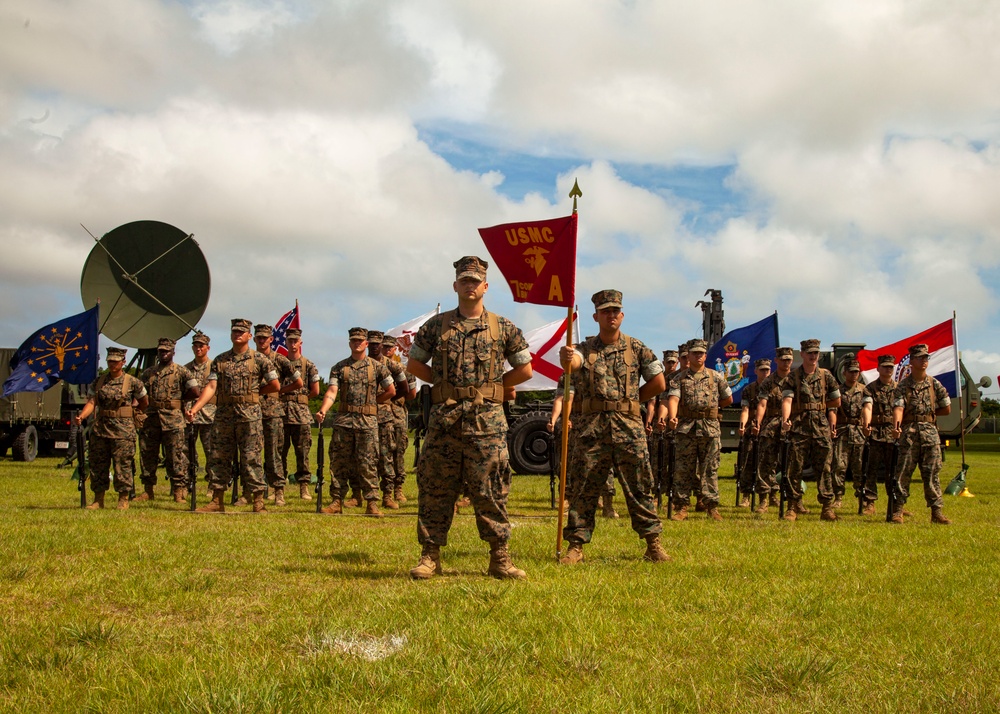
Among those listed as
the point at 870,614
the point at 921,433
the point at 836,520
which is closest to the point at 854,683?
the point at 870,614

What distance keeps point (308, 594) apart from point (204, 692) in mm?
2173

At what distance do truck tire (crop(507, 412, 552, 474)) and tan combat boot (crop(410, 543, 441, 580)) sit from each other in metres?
11.8

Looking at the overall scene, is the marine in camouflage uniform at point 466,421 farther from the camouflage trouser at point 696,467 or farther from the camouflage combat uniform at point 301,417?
the camouflage combat uniform at point 301,417

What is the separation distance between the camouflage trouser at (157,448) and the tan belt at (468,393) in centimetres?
727

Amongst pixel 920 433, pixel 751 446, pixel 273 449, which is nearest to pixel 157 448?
pixel 273 449

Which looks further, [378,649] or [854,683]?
[378,649]

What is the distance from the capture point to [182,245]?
1647 centimetres

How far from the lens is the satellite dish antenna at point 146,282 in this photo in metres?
16.2

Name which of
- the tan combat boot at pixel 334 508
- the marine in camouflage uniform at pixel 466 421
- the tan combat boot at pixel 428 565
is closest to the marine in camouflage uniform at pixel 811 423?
the tan combat boot at pixel 334 508

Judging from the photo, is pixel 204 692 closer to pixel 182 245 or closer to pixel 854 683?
pixel 854 683

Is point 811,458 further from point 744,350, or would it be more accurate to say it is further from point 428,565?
point 428,565

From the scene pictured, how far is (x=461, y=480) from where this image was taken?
22.3ft

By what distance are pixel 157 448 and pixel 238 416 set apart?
2506mm

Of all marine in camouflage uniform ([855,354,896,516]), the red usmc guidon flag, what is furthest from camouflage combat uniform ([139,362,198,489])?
marine in camouflage uniform ([855,354,896,516])
